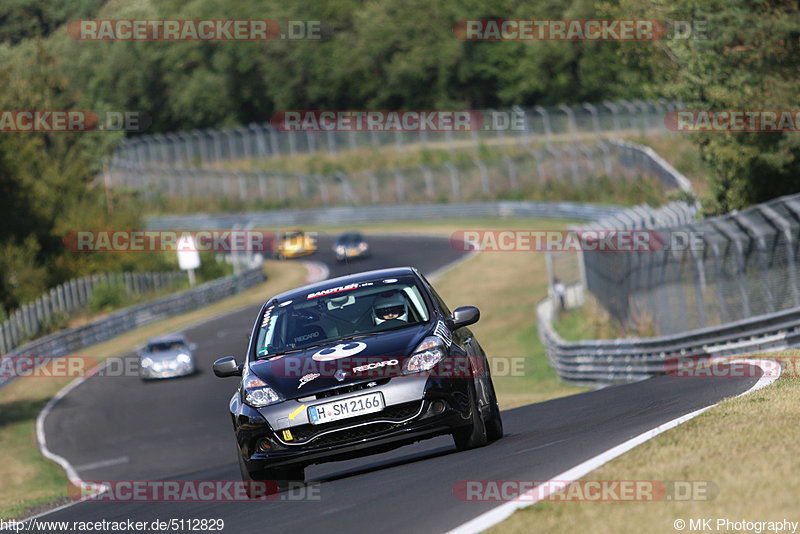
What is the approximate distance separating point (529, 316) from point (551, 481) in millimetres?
26922

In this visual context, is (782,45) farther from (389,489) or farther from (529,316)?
(389,489)

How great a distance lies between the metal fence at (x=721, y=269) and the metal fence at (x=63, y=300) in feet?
75.5

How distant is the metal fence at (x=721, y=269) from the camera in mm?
16391

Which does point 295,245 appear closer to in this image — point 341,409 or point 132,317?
point 132,317

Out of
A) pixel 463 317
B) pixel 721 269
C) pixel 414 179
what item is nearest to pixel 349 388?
pixel 463 317

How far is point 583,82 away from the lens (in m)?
74.4

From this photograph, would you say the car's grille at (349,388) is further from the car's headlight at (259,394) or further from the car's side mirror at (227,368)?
the car's side mirror at (227,368)

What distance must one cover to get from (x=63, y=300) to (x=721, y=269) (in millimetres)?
31557

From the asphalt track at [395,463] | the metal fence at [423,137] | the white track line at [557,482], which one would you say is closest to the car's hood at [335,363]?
the asphalt track at [395,463]

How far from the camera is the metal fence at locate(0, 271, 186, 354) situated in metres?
38.2

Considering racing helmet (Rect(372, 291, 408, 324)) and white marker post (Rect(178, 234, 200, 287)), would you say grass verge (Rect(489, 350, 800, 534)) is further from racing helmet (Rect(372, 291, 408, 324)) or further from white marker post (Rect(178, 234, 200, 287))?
white marker post (Rect(178, 234, 200, 287))

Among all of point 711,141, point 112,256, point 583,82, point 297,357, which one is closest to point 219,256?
point 112,256

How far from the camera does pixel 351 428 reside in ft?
27.9

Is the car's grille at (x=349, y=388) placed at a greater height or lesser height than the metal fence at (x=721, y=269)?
greater
